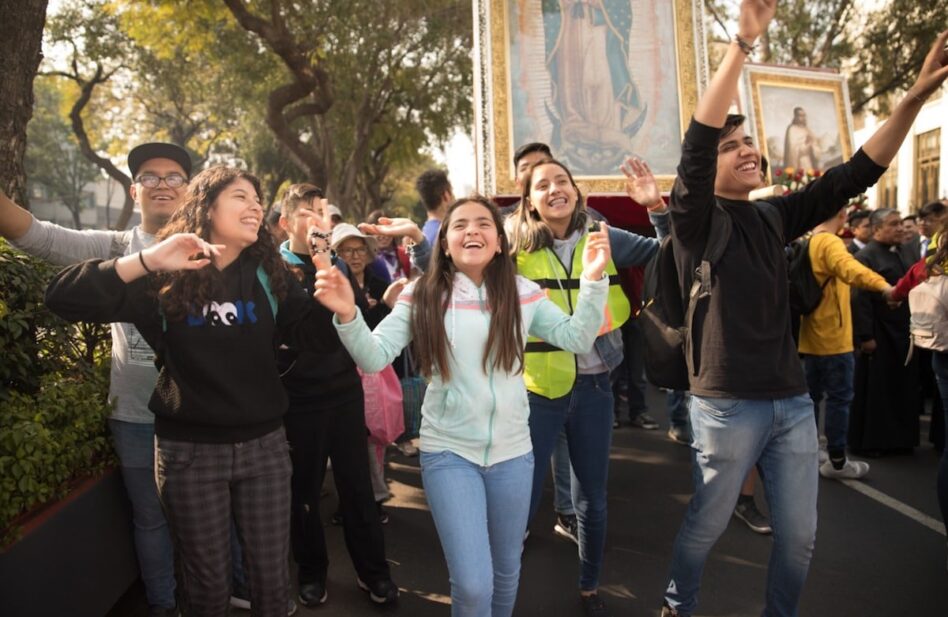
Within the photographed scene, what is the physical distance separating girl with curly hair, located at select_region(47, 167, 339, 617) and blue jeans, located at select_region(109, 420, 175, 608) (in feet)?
1.94

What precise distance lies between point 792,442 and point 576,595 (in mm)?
1494

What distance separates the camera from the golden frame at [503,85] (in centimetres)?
625

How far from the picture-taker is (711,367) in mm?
2656

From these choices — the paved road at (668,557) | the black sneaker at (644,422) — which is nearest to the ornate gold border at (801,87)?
the black sneaker at (644,422)

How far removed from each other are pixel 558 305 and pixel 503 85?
12.5ft

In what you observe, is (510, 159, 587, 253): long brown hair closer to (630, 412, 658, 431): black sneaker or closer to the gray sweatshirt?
the gray sweatshirt

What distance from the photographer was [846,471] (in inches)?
208

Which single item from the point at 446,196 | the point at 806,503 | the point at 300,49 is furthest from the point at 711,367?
the point at 300,49

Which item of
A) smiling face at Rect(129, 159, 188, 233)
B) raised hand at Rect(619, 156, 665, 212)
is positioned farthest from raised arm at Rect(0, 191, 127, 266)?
raised hand at Rect(619, 156, 665, 212)

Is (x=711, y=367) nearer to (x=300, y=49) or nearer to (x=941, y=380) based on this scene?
(x=941, y=380)

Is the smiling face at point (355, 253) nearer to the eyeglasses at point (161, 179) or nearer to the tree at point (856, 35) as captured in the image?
the eyeglasses at point (161, 179)

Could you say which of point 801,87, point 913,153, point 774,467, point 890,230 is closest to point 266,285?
→ point 774,467

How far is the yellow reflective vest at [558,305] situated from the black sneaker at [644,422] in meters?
3.74

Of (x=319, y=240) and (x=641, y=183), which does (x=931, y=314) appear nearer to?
(x=641, y=183)
